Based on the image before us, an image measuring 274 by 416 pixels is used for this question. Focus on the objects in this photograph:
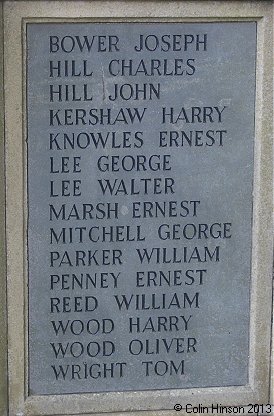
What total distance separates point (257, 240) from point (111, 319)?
2.41 feet

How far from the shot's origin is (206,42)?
10.9 ft

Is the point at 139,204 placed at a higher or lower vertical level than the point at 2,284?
higher

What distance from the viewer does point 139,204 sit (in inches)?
135

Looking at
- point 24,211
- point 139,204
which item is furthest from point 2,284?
point 139,204

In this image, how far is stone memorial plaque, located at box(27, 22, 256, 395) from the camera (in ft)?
10.9

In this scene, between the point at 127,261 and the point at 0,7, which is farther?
the point at 127,261

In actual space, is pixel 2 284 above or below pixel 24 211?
below

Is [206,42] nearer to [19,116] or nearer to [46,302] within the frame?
[19,116]

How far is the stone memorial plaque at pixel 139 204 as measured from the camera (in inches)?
131

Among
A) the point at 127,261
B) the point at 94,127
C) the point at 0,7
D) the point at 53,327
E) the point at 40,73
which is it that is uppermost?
the point at 0,7

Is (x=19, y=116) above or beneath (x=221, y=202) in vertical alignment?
above

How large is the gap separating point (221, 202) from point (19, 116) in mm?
946

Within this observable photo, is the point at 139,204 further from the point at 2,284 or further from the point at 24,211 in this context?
the point at 2,284

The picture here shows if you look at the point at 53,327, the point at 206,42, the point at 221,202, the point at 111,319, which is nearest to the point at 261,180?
the point at 221,202
